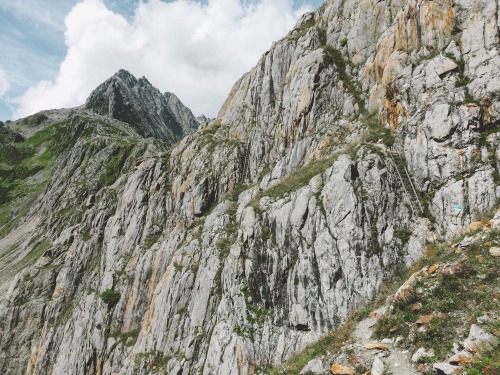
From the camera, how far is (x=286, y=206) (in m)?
30.9

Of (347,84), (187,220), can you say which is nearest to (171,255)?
(187,220)

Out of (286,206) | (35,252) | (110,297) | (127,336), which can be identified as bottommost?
(127,336)

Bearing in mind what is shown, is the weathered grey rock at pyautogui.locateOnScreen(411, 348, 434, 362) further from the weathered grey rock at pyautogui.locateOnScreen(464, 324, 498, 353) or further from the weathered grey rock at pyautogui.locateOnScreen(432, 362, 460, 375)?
the weathered grey rock at pyautogui.locateOnScreen(464, 324, 498, 353)

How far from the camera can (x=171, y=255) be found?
1690 inches

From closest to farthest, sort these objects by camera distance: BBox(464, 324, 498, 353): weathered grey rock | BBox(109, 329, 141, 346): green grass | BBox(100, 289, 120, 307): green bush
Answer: BBox(464, 324, 498, 353): weathered grey rock, BBox(109, 329, 141, 346): green grass, BBox(100, 289, 120, 307): green bush

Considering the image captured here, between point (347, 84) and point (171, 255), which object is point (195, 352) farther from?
point (347, 84)

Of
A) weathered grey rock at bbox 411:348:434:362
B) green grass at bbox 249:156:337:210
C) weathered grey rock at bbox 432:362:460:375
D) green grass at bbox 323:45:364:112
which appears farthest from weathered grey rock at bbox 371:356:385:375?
green grass at bbox 323:45:364:112

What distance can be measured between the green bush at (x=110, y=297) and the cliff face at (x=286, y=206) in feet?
0.84

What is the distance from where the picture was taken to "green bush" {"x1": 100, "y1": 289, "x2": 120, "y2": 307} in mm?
45844

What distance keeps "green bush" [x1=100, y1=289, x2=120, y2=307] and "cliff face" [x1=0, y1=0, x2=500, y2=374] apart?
10.1 inches

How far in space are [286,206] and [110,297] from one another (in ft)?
107

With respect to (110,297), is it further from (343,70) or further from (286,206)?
(343,70)

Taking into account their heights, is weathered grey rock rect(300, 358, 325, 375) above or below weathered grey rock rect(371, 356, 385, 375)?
below

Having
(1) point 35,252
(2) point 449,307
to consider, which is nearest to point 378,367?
(2) point 449,307
